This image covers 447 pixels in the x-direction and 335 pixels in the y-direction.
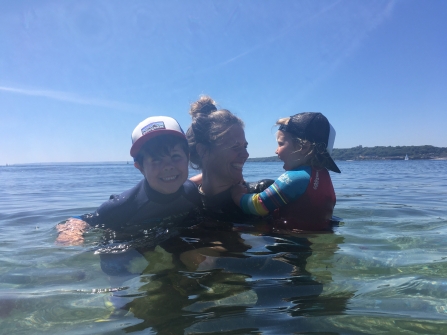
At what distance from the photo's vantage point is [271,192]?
141 inches

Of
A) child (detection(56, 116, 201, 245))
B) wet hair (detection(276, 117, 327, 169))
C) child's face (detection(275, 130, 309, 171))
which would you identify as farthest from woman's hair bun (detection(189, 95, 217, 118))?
wet hair (detection(276, 117, 327, 169))

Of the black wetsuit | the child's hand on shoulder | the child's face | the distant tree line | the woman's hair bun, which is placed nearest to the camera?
the black wetsuit

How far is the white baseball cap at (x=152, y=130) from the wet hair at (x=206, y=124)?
0.51 meters

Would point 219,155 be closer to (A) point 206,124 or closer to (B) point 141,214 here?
(A) point 206,124

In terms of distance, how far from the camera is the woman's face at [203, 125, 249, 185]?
4020 millimetres

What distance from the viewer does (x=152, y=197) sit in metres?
3.78

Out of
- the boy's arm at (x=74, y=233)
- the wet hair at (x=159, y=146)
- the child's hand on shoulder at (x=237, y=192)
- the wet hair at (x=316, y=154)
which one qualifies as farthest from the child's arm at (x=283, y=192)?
the boy's arm at (x=74, y=233)

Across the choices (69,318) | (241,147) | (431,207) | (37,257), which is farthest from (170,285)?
(431,207)

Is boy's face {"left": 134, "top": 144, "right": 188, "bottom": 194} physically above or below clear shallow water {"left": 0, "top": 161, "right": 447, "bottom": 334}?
above

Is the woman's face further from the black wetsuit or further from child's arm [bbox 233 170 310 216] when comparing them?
child's arm [bbox 233 170 310 216]

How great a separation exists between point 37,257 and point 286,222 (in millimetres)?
2693

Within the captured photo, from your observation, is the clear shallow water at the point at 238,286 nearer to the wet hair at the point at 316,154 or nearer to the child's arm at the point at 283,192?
the child's arm at the point at 283,192

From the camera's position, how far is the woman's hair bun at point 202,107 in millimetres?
4316

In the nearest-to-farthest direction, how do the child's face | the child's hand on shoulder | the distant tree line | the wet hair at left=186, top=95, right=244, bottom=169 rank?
the child's face < the child's hand on shoulder < the wet hair at left=186, top=95, right=244, bottom=169 < the distant tree line
